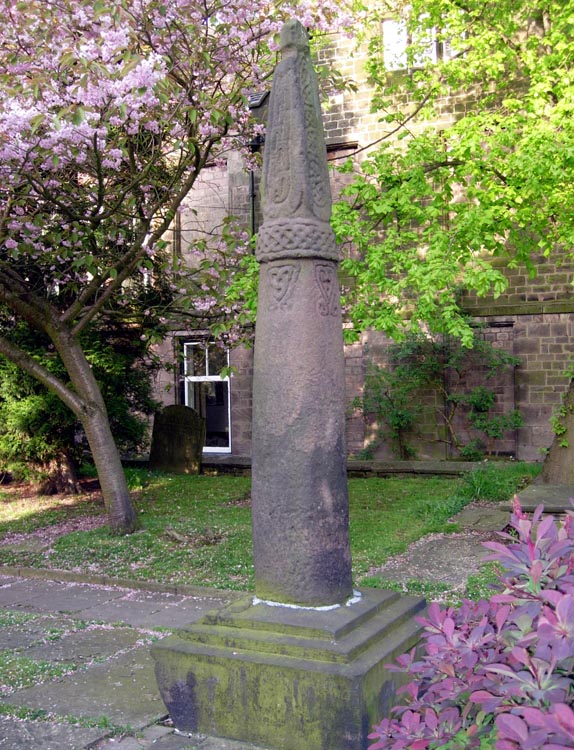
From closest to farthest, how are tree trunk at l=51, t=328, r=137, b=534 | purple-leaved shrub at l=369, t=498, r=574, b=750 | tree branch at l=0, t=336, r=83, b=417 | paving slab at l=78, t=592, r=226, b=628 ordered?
1. purple-leaved shrub at l=369, t=498, r=574, b=750
2. paving slab at l=78, t=592, r=226, b=628
3. tree trunk at l=51, t=328, r=137, b=534
4. tree branch at l=0, t=336, r=83, b=417

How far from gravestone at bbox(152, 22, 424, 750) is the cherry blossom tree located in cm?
357

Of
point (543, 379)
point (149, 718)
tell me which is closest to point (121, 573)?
point (149, 718)

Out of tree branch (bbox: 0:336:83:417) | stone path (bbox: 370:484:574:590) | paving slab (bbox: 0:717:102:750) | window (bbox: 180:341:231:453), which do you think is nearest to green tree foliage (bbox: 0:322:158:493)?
tree branch (bbox: 0:336:83:417)

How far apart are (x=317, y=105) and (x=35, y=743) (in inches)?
137

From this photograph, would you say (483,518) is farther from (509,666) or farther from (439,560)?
(509,666)

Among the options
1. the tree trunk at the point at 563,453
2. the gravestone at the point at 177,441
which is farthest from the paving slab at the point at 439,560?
the gravestone at the point at 177,441

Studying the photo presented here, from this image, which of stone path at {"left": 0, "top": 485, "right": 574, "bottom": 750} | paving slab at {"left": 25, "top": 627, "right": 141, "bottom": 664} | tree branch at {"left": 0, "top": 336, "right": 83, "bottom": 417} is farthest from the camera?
tree branch at {"left": 0, "top": 336, "right": 83, "bottom": 417}

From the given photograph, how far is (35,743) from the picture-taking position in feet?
11.8

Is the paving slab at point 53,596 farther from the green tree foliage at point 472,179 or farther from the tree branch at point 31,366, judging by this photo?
the green tree foliage at point 472,179

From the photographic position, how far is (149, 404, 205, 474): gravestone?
1483 cm

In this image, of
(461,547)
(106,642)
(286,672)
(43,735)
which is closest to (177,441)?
(461,547)

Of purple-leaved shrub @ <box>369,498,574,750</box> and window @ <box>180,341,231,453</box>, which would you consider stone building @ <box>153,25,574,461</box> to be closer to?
window @ <box>180,341,231,453</box>

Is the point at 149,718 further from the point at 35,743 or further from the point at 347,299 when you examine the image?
the point at 347,299

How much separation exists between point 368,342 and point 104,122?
9.03 m
